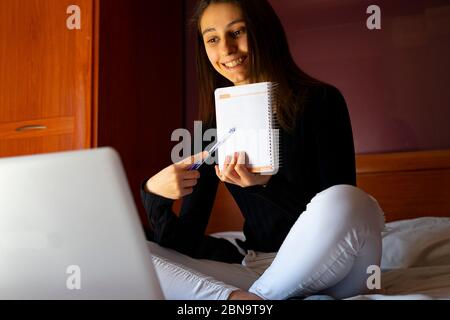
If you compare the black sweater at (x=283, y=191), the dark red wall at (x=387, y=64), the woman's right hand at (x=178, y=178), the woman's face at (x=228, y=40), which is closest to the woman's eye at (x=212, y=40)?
the woman's face at (x=228, y=40)

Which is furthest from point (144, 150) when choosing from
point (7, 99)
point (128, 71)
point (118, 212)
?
point (118, 212)

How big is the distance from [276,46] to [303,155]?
301 mm

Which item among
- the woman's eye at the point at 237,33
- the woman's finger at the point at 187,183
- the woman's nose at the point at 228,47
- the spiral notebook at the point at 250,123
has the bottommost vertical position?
the woman's finger at the point at 187,183

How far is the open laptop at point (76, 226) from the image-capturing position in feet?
1.75

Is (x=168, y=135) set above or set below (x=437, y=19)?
below

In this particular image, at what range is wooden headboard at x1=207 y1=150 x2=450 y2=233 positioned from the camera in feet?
5.89

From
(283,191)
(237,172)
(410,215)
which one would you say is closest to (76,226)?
(237,172)

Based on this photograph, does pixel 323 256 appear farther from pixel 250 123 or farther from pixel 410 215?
pixel 410 215

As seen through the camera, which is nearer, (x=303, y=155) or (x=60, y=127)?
(x=303, y=155)

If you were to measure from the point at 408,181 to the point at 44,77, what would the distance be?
1.38 meters

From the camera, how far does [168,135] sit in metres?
2.34

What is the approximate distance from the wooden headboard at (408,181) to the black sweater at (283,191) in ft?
2.15

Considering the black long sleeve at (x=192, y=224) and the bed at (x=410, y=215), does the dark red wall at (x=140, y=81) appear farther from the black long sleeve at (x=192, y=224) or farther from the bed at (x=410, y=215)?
the black long sleeve at (x=192, y=224)

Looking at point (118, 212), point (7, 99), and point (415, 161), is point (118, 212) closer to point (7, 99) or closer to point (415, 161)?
point (415, 161)
